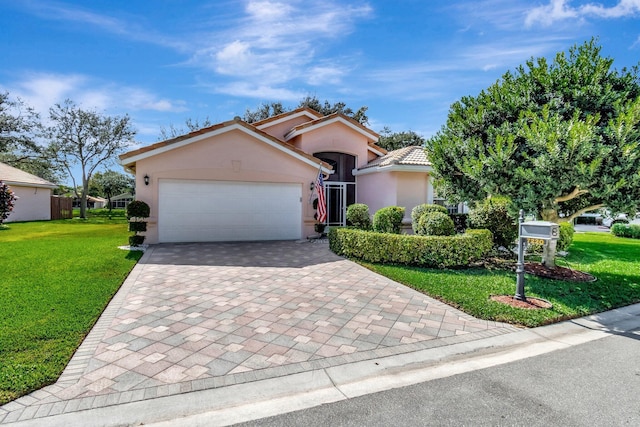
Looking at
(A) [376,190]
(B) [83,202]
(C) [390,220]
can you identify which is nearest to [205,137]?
(C) [390,220]

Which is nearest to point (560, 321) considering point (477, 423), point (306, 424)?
point (477, 423)

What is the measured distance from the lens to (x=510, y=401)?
3.37m

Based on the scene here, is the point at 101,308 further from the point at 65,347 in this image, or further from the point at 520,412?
the point at 520,412

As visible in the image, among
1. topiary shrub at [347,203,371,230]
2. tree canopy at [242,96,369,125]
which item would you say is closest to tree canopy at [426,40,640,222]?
topiary shrub at [347,203,371,230]

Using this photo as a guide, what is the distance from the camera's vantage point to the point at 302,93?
3316 centimetres

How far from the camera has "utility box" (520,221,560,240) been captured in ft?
20.0

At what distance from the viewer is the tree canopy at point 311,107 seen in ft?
109

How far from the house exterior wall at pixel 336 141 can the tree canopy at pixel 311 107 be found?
601 inches

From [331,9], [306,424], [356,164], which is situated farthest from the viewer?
[356,164]

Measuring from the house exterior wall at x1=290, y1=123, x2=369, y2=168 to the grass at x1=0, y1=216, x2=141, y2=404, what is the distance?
9.86 m

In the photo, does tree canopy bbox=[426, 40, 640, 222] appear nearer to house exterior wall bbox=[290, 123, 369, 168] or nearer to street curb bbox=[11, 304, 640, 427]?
street curb bbox=[11, 304, 640, 427]

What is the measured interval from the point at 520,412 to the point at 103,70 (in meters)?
19.1

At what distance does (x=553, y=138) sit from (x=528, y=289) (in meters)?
3.29

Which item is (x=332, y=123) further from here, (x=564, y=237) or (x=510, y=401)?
(x=510, y=401)
